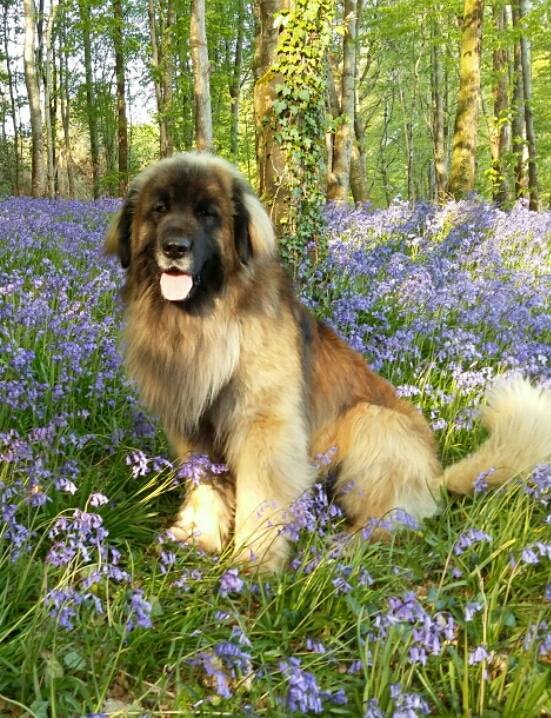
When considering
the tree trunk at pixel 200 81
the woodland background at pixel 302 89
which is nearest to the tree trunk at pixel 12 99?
the woodland background at pixel 302 89

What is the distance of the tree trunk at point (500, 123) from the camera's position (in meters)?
13.9

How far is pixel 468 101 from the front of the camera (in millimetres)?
11539

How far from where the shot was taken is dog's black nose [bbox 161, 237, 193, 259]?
2799 millimetres

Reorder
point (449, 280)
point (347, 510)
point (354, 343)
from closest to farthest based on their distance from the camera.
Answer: point (347, 510)
point (354, 343)
point (449, 280)

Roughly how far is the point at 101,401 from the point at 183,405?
36.1 inches

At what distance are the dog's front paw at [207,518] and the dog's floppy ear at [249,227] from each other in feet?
3.95

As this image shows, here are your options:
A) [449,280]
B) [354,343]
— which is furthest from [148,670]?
[449,280]

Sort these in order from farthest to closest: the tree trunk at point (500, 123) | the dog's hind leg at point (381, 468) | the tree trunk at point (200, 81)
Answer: the tree trunk at point (500, 123) → the tree trunk at point (200, 81) → the dog's hind leg at point (381, 468)

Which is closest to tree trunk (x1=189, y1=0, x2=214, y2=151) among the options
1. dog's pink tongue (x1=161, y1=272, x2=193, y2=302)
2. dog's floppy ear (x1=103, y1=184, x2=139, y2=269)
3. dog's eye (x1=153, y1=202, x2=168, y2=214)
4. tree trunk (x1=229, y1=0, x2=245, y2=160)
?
dog's floppy ear (x1=103, y1=184, x2=139, y2=269)

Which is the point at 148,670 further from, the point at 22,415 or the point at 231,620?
the point at 22,415

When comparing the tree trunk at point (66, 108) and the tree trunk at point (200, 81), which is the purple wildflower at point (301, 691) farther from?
the tree trunk at point (66, 108)

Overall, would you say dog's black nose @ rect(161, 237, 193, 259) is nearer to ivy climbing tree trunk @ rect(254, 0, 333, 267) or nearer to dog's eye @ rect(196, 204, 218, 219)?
dog's eye @ rect(196, 204, 218, 219)

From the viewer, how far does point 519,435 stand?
302 centimetres

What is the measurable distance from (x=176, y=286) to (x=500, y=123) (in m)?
13.0
